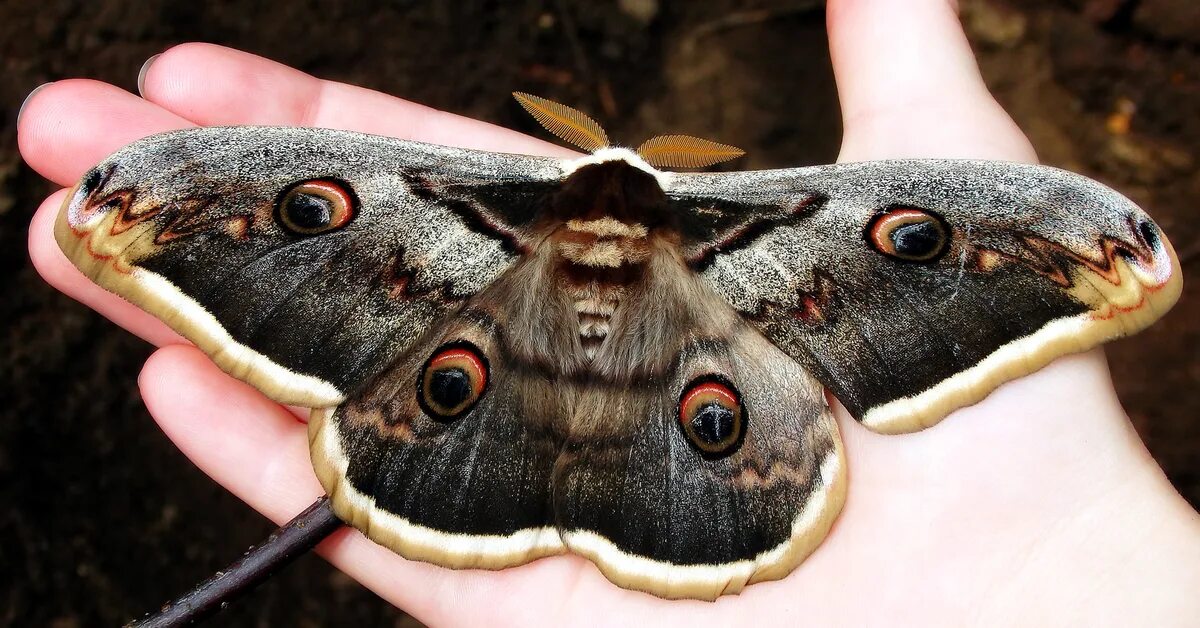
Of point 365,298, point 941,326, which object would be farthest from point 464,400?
point 941,326

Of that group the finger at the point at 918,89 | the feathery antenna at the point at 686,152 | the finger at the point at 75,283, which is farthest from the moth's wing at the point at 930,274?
the finger at the point at 75,283

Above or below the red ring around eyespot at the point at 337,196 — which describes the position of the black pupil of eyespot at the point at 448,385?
below

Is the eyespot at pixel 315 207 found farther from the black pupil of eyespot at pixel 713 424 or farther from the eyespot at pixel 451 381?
the black pupil of eyespot at pixel 713 424

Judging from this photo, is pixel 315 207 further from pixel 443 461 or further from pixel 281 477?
pixel 281 477

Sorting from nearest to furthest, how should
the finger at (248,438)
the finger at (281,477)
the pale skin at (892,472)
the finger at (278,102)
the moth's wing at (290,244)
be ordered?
1. the moth's wing at (290,244)
2. the pale skin at (892,472)
3. the finger at (281,477)
4. the finger at (248,438)
5. the finger at (278,102)

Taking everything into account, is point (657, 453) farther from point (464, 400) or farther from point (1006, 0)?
point (1006, 0)

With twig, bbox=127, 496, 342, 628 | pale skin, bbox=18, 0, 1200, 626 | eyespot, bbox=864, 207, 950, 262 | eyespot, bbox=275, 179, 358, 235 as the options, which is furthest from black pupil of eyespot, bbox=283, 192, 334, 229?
eyespot, bbox=864, 207, 950, 262

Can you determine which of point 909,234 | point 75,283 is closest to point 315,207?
point 75,283
